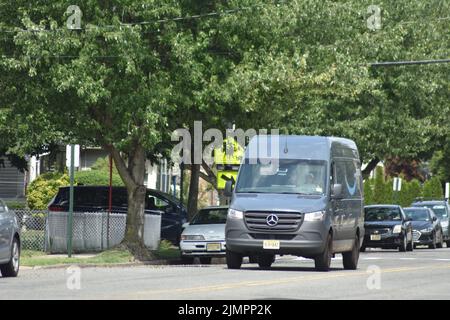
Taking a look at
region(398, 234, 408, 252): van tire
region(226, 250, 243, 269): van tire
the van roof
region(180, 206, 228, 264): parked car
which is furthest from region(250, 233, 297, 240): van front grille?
region(398, 234, 408, 252): van tire

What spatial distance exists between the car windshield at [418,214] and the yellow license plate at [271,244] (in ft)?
A: 79.7

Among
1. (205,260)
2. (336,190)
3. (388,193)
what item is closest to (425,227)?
(205,260)

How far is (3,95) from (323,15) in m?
9.74

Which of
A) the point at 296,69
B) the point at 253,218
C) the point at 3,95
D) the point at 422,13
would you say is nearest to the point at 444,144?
the point at 422,13

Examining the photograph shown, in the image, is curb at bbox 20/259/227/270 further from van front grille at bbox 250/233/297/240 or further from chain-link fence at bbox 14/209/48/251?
van front grille at bbox 250/233/297/240

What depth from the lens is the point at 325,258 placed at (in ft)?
87.6

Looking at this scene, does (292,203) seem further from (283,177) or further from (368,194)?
(368,194)

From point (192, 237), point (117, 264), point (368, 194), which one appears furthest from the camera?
point (368, 194)

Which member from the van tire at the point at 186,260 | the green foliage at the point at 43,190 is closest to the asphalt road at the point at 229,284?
the van tire at the point at 186,260

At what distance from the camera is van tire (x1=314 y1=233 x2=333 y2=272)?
2656 cm

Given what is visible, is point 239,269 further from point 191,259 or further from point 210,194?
→ point 210,194

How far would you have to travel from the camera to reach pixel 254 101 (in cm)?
3359

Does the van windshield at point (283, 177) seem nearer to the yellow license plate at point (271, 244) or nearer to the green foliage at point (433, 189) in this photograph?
the yellow license plate at point (271, 244)

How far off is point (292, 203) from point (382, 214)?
725 inches
